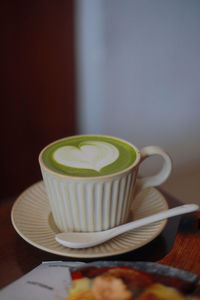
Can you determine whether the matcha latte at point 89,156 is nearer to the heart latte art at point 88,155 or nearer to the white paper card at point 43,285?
the heart latte art at point 88,155

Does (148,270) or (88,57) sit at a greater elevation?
(88,57)

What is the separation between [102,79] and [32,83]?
283 mm

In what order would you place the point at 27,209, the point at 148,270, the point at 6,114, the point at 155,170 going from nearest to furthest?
the point at 148,270
the point at 27,209
the point at 6,114
the point at 155,170

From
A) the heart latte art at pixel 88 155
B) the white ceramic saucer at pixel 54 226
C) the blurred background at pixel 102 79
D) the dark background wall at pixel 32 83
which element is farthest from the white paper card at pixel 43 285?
the dark background wall at pixel 32 83

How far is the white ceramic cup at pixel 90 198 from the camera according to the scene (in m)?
0.39

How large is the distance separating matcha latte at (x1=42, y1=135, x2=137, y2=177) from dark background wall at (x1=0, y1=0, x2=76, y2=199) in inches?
24.7

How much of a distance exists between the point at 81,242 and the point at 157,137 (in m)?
0.94

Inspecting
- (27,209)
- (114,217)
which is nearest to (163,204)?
(114,217)

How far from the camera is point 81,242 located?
395 mm

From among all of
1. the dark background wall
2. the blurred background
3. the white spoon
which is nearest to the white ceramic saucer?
the white spoon

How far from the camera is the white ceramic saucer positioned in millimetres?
390

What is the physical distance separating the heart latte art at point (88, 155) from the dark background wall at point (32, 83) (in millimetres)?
651

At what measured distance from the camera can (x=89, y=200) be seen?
40cm

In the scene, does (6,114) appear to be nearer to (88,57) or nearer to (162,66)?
(88,57)
